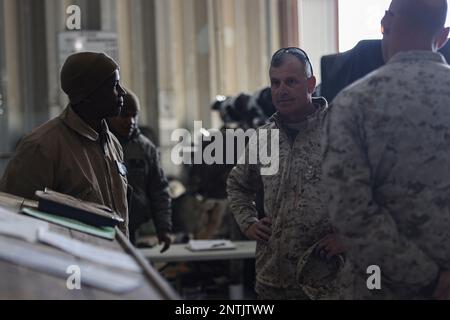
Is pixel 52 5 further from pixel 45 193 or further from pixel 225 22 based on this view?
pixel 45 193

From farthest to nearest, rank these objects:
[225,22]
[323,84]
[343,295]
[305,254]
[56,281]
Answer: [225,22]
[323,84]
[305,254]
[343,295]
[56,281]

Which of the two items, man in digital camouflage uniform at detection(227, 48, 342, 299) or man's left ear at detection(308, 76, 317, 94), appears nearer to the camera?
man in digital camouflage uniform at detection(227, 48, 342, 299)

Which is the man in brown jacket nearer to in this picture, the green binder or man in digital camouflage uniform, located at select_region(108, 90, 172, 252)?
the green binder

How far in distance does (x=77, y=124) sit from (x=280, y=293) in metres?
0.82

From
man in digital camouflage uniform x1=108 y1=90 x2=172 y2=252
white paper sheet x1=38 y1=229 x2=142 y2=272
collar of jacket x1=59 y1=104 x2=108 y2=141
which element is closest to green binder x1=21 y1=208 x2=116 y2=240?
white paper sheet x1=38 y1=229 x2=142 y2=272

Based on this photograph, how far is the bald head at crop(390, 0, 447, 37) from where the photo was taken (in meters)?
1.37

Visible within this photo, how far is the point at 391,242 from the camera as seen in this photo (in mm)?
1299

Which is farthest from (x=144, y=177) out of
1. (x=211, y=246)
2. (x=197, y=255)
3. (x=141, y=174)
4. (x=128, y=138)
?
(x=211, y=246)

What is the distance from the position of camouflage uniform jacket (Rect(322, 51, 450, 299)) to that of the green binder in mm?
522

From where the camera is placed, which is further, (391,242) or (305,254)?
(305,254)

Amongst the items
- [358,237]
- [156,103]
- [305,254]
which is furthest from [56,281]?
[156,103]

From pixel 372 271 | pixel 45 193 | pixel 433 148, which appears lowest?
pixel 372 271

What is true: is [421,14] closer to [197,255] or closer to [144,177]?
[144,177]
